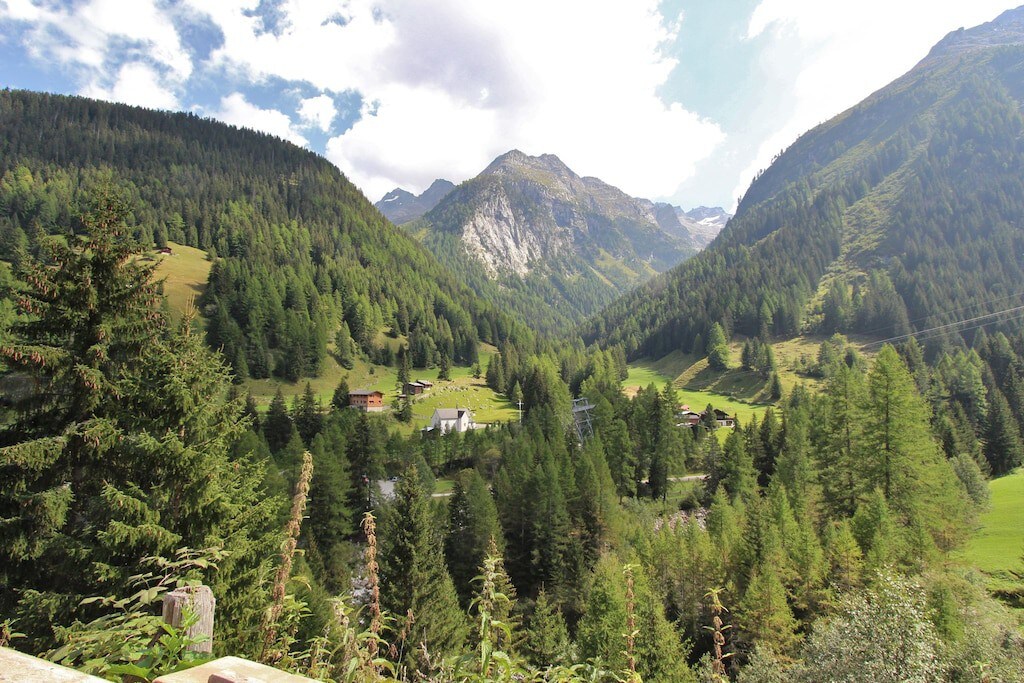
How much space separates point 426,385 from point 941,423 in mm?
84713

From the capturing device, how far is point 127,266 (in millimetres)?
11375

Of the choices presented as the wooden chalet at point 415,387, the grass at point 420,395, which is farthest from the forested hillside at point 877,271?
the wooden chalet at point 415,387

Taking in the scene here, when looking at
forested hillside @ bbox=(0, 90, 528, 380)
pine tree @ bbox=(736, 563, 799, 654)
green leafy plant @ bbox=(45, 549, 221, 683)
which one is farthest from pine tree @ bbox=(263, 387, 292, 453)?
green leafy plant @ bbox=(45, 549, 221, 683)

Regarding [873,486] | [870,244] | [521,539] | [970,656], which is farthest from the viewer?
[870,244]

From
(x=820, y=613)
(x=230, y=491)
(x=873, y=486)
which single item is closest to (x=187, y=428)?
(x=230, y=491)

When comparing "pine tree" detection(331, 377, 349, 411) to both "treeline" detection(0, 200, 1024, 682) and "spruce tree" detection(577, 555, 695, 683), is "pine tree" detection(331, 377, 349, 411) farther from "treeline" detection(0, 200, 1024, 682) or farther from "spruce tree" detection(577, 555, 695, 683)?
"spruce tree" detection(577, 555, 695, 683)

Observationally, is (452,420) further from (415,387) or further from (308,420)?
(308,420)

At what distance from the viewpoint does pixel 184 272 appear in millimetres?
119125

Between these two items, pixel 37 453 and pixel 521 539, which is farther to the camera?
pixel 521 539

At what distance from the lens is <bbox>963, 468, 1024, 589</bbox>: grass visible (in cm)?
2541

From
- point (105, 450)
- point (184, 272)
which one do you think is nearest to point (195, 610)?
point (105, 450)

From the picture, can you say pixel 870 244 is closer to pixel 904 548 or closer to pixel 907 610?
pixel 904 548

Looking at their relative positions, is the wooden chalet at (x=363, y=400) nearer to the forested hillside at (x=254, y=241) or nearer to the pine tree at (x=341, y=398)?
the pine tree at (x=341, y=398)

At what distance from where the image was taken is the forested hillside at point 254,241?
107312mm
